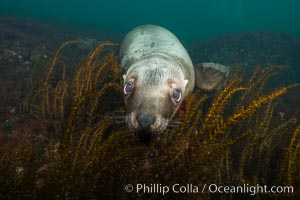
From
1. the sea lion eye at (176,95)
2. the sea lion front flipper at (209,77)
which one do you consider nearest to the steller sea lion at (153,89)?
the sea lion eye at (176,95)

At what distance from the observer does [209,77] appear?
18.7 feet

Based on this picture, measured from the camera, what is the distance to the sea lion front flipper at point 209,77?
557 centimetres

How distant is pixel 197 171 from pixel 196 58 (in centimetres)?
1118

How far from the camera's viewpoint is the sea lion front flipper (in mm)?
5574

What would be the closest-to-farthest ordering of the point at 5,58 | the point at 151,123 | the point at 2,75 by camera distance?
1. the point at 151,123
2. the point at 2,75
3. the point at 5,58

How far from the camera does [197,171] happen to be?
2.54 meters

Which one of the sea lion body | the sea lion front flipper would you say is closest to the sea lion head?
the sea lion body

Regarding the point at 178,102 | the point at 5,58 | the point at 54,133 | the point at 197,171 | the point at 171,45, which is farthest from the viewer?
the point at 5,58

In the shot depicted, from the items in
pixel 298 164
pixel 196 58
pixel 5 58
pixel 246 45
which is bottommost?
Answer: pixel 298 164

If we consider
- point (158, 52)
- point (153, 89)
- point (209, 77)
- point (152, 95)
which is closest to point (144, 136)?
point (152, 95)

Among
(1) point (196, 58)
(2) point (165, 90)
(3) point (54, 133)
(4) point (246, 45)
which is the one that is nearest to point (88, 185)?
(2) point (165, 90)

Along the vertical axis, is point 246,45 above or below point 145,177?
above

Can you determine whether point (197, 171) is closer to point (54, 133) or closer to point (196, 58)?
point (54, 133)

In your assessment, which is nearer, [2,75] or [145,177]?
[145,177]
